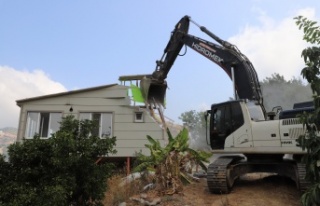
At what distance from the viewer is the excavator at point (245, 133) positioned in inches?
371

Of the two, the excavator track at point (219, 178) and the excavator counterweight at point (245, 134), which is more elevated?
the excavator counterweight at point (245, 134)

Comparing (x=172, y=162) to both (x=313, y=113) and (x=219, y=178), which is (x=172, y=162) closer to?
(x=219, y=178)

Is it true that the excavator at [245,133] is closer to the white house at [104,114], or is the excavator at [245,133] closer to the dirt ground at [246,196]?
the dirt ground at [246,196]

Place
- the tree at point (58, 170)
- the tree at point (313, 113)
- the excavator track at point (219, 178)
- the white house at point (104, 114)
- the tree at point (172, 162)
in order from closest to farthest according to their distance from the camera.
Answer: the tree at point (313, 113) → the tree at point (58, 170) → the excavator track at point (219, 178) → the tree at point (172, 162) → the white house at point (104, 114)

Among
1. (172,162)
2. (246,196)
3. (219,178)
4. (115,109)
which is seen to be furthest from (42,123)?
(246,196)

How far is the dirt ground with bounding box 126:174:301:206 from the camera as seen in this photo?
9.43 meters

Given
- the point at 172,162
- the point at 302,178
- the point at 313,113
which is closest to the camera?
the point at 313,113

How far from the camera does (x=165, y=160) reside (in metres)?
10.7

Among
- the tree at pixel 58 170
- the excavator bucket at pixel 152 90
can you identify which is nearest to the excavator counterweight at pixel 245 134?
the tree at pixel 58 170

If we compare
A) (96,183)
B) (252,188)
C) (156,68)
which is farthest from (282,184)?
(156,68)

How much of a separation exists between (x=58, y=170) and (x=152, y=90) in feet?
35.1

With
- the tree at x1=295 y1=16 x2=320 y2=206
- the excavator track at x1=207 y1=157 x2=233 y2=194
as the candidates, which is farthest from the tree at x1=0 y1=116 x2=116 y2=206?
the tree at x1=295 y1=16 x2=320 y2=206

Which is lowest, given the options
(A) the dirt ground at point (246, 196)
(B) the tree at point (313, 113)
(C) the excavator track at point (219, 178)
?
(A) the dirt ground at point (246, 196)

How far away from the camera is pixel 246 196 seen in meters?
9.92
